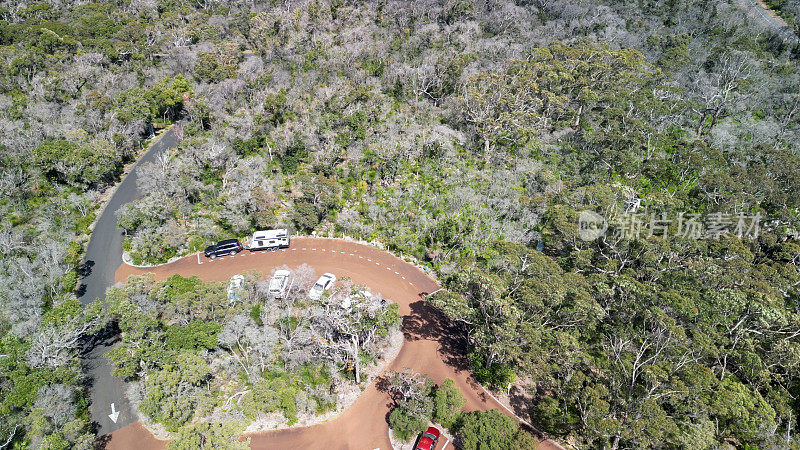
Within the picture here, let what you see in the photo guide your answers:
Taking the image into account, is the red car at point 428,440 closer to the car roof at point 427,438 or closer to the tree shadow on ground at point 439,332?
the car roof at point 427,438

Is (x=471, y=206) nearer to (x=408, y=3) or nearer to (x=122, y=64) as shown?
(x=408, y=3)

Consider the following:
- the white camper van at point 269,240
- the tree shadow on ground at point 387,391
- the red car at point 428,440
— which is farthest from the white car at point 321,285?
the red car at point 428,440

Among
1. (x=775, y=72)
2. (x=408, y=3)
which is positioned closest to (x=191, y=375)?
(x=408, y=3)

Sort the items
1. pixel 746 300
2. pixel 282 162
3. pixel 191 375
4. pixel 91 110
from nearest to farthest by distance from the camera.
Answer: pixel 191 375, pixel 746 300, pixel 282 162, pixel 91 110

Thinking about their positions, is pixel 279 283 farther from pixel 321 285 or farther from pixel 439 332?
pixel 439 332

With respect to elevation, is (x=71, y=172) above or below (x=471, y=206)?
above

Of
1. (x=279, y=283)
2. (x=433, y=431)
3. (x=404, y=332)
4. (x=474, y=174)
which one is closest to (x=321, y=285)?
(x=279, y=283)

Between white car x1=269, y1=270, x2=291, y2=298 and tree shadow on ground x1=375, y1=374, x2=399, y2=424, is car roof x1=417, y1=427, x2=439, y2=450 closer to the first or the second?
tree shadow on ground x1=375, y1=374, x2=399, y2=424
